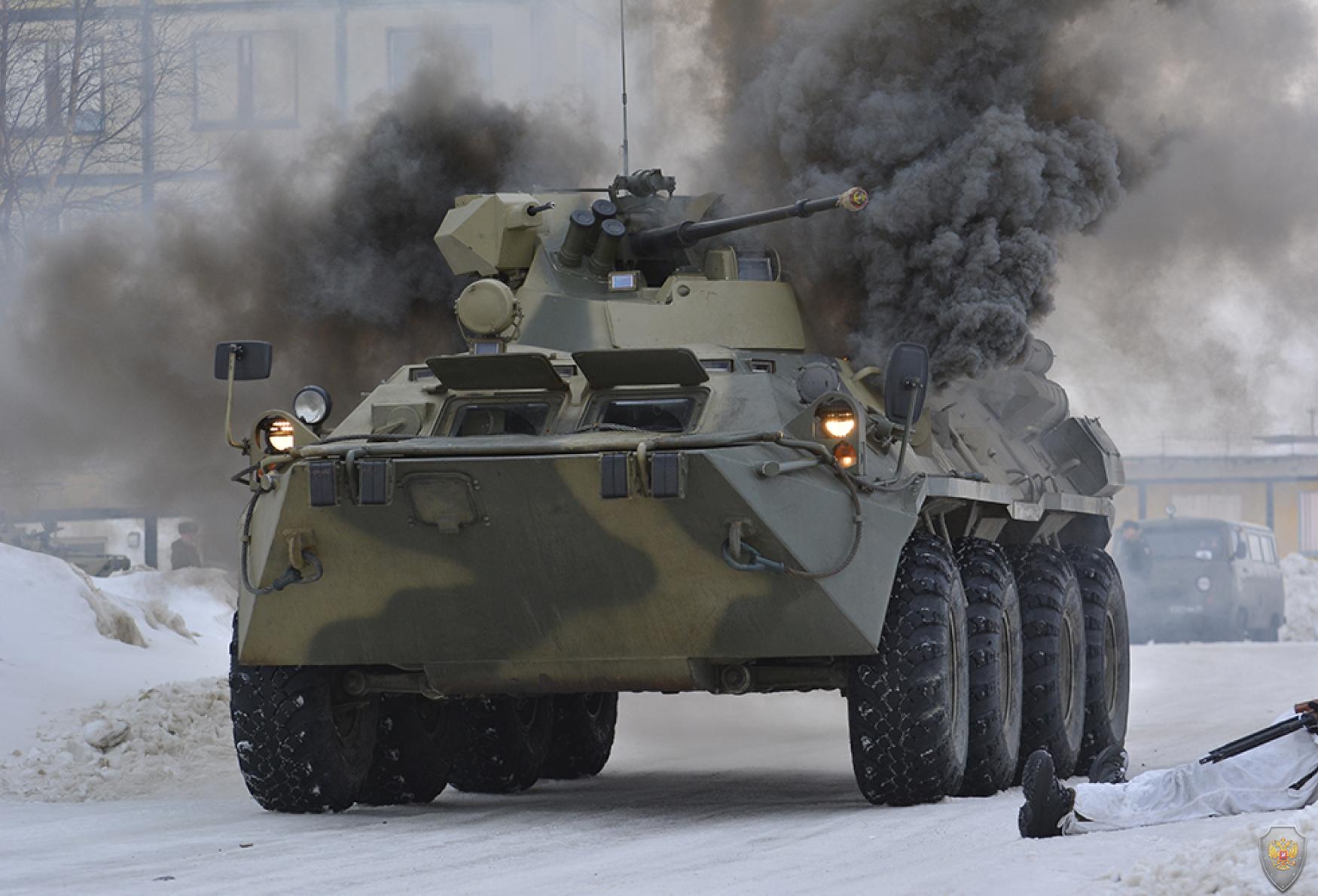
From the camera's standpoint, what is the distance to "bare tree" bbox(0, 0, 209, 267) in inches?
781

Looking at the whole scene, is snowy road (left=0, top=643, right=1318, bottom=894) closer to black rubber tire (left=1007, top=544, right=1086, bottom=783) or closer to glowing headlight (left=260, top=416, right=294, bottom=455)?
black rubber tire (left=1007, top=544, right=1086, bottom=783)

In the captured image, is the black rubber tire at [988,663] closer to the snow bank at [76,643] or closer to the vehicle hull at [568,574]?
the vehicle hull at [568,574]

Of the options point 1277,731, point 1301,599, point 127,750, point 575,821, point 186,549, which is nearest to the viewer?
point 1277,731

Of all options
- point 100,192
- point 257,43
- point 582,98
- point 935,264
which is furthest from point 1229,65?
point 100,192

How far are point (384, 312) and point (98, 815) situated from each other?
4.66 metres

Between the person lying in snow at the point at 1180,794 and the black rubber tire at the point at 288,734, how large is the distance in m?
3.41

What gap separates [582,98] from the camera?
16.1 metres

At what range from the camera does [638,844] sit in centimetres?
874

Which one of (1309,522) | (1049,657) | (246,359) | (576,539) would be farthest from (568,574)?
(1309,522)

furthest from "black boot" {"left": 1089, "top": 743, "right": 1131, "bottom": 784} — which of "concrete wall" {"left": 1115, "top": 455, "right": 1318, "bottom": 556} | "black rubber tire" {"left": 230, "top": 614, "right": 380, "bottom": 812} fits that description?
"concrete wall" {"left": 1115, "top": 455, "right": 1318, "bottom": 556}

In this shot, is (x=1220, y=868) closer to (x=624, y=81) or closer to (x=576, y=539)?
(x=576, y=539)

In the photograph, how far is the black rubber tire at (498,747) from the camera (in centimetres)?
1180

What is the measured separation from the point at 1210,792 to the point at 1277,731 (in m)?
0.30

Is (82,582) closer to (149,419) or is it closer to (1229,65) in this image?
(149,419)
